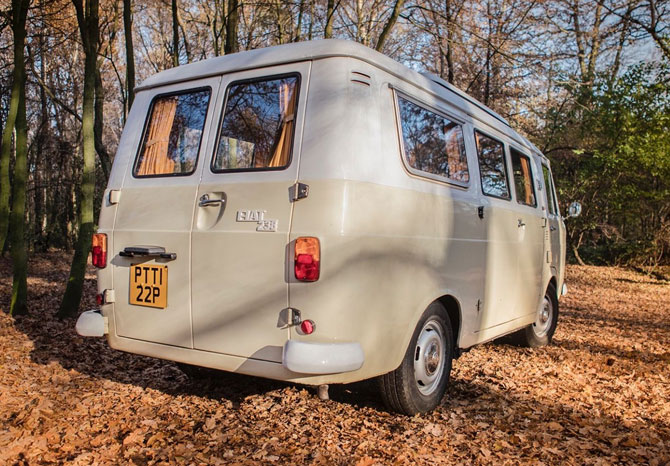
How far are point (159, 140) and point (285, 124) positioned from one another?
1101 mm

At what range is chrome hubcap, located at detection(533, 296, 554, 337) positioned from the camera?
639cm

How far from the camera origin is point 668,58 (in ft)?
44.3

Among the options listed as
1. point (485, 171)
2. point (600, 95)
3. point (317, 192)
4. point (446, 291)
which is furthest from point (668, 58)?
point (317, 192)

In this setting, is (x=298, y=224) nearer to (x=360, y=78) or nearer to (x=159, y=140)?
(x=360, y=78)

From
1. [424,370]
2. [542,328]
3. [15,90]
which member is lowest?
[542,328]

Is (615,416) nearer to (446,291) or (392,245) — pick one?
(446,291)

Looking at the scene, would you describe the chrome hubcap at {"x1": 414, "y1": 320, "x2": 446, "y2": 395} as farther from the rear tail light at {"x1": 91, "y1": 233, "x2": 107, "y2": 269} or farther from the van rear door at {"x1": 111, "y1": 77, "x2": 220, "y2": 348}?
the rear tail light at {"x1": 91, "y1": 233, "x2": 107, "y2": 269}

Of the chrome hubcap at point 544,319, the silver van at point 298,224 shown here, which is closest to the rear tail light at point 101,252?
the silver van at point 298,224

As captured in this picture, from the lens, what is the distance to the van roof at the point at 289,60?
11.1 ft

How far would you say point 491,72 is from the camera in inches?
690

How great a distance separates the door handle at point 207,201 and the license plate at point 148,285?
0.50m

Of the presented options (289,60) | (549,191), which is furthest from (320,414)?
(549,191)

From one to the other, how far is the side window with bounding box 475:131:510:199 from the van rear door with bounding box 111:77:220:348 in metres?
2.31

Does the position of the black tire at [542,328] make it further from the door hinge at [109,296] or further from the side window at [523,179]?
the door hinge at [109,296]
